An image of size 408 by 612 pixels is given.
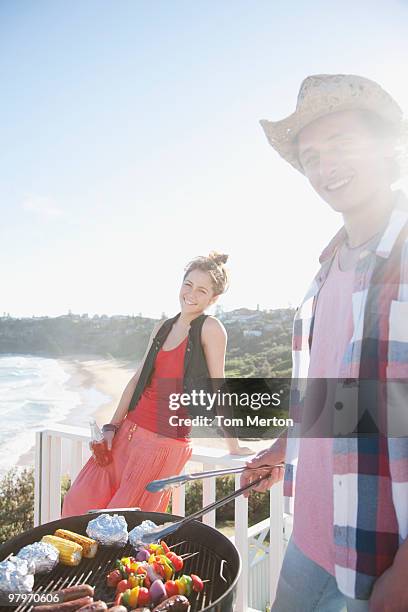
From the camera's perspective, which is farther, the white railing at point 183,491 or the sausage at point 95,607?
the white railing at point 183,491

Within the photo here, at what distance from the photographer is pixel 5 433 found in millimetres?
15227

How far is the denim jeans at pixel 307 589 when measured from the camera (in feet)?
2.60

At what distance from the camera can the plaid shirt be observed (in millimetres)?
628

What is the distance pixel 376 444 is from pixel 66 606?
58 cm

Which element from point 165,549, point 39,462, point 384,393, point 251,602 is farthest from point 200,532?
point 251,602

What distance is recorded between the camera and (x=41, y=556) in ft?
2.64

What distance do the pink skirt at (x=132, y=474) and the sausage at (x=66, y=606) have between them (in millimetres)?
767

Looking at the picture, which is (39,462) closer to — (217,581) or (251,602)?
(217,581)

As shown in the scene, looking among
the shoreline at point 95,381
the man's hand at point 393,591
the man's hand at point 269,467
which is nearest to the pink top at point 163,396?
the man's hand at point 269,467

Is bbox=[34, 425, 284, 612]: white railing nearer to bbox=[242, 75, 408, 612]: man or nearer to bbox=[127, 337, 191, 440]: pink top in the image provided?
bbox=[127, 337, 191, 440]: pink top

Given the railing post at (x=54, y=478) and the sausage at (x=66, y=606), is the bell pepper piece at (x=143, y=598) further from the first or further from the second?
the railing post at (x=54, y=478)

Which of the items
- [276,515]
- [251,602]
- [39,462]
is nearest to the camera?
[276,515]

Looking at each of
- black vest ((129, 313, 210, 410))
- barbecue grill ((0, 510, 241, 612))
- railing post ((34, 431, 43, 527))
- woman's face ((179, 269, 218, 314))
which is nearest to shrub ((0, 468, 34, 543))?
railing post ((34, 431, 43, 527))

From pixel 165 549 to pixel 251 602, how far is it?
4.61 m
